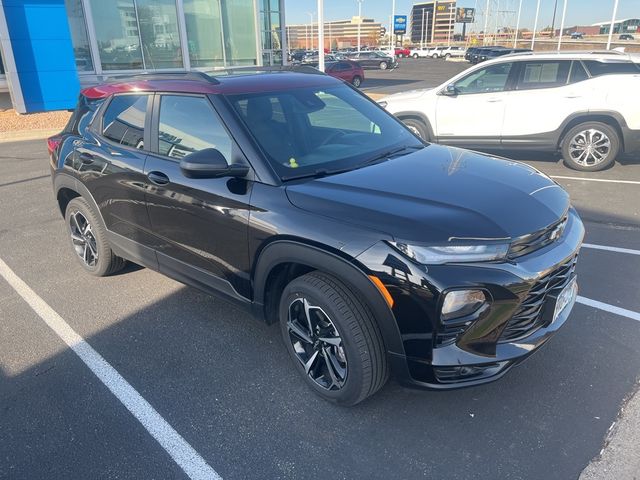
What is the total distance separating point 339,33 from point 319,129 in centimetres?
15525

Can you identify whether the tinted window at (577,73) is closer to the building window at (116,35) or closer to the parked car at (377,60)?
the building window at (116,35)

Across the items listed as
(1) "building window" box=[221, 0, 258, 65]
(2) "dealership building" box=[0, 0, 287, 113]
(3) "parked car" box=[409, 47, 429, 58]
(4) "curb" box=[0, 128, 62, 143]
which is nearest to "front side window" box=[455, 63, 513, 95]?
(4) "curb" box=[0, 128, 62, 143]

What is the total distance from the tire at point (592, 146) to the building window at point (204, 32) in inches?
656

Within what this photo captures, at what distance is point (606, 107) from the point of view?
301 inches

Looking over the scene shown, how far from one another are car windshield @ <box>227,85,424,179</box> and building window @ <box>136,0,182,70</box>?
698 inches

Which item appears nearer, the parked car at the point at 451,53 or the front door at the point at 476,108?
the front door at the point at 476,108

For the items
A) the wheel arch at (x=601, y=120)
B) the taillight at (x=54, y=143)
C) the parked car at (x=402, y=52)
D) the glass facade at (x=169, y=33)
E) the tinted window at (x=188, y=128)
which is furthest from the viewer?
the parked car at (x=402, y=52)

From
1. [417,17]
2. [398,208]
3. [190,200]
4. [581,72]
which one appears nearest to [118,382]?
[190,200]

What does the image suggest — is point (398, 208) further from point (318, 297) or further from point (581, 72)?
point (581, 72)

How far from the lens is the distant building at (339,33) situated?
11894 cm

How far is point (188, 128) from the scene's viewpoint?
337 cm

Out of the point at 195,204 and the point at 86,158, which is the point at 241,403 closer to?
the point at 195,204

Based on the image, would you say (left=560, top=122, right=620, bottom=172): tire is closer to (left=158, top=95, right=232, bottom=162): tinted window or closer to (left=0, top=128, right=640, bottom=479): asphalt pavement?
(left=0, top=128, right=640, bottom=479): asphalt pavement

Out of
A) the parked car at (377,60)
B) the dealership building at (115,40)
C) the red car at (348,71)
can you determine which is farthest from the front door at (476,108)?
the parked car at (377,60)
